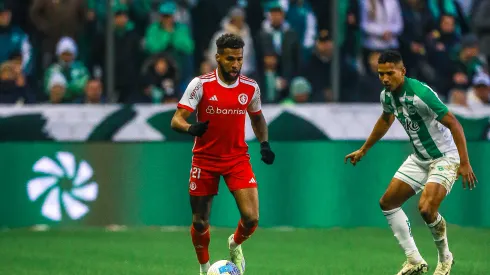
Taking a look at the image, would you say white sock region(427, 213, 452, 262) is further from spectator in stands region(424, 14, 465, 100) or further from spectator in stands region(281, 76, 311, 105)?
spectator in stands region(424, 14, 465, 100)

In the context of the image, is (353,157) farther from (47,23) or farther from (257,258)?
(47,23)

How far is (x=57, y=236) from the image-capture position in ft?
40.5

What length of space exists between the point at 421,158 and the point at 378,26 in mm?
6370

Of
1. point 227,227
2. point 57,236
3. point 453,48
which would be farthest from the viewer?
point 453,48

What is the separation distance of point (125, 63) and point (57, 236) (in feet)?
10.9

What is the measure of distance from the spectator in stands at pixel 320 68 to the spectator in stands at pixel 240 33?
0.81 metres

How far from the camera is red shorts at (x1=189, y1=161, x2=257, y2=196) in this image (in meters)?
8.70

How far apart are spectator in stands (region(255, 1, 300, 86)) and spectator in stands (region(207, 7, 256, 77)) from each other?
132mm

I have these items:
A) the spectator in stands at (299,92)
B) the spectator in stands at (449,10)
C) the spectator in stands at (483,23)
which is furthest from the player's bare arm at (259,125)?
the spectator in stands at (483,23)

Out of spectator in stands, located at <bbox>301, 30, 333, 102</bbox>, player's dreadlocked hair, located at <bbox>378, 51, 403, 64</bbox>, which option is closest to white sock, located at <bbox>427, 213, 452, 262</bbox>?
player's dreadlocked hair, located at <bbox>378, 51, 403, 64</bbox>

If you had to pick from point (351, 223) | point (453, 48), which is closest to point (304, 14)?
point (453, 48)

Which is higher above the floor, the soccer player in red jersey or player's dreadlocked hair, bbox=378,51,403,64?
player's dreadlocked hair, bbox=378,51,403,64

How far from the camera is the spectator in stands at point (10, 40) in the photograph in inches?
585

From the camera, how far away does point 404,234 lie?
9.01 metres
